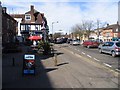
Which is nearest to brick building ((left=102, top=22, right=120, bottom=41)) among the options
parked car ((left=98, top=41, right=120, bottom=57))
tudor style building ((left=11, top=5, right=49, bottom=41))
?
tudor style building ((left=11, top=5, right=49, bottom=41))

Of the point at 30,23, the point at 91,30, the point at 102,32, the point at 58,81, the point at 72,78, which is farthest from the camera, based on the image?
the point at 102,32

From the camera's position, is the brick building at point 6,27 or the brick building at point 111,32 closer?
the brick building at point 6,27

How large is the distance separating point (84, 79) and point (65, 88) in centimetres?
270

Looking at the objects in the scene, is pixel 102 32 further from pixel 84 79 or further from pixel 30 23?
pixel 84 79

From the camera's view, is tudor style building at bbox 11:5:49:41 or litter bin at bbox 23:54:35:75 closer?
litter bin at bbox 23:54:35:75

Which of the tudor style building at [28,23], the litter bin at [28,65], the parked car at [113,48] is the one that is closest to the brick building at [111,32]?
the tudor style building at [28,23]

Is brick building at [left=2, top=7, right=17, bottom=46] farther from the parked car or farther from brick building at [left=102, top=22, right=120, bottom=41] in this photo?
brick building at [left=102, top=22, right=120, bottom=41]

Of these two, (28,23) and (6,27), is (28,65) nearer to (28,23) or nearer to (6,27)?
(6,27)

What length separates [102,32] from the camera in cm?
12631

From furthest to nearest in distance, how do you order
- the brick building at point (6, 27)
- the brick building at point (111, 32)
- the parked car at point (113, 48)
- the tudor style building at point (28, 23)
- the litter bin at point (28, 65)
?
the brick building at point (111, 32), the tudor style building at point (28, 23), the brick building at point (6, 27), the parked car at point (113, 48), the litter bin at point (28, 65)

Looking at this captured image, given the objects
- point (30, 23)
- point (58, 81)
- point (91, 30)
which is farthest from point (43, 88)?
point (91, 30)

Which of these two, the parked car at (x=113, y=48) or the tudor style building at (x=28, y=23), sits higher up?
the tudor style building at (x=28, y=23)

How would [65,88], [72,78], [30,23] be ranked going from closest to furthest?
[65,88], [72,78], [30,23]

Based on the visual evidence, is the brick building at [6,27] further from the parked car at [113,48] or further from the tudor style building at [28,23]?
the tudor style building at [28,23]
